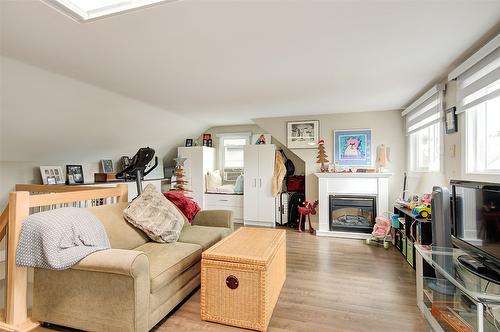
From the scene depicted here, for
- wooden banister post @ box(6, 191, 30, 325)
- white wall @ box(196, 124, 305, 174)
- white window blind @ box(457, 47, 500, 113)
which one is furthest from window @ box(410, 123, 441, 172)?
Answer: wooden banister post @ box(6, 191, 30, 325)

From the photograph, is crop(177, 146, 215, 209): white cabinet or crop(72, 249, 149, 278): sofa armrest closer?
crop(72, 249, 149, 278): sofa armrest

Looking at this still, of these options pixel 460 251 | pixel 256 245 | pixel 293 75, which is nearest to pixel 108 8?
pixel 293 75

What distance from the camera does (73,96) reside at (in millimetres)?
2924

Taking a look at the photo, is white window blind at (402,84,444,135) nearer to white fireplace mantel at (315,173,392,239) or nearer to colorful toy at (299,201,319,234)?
white fireplace mantel at (315,173,392,239)

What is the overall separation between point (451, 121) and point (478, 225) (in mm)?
1392

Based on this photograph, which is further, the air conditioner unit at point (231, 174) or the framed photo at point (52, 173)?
the air conditioner unit at point (231, 174)

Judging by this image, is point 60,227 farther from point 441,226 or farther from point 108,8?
point 441,226

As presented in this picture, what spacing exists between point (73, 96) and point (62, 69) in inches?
19.9

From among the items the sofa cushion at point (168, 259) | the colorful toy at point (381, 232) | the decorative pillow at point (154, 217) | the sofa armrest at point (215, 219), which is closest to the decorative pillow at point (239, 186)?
the sofa armrest at point (215, 219)

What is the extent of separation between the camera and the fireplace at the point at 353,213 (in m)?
4.22

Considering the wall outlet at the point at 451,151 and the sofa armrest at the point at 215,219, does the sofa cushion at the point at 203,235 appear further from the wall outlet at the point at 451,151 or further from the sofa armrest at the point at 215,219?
the wall outlet at the point at 451,151

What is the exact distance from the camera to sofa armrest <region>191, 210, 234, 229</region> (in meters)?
3.18

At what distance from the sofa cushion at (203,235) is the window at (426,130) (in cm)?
270

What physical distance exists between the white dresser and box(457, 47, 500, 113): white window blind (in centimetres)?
394
